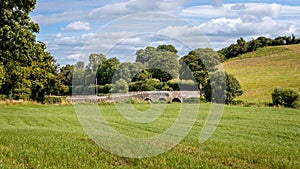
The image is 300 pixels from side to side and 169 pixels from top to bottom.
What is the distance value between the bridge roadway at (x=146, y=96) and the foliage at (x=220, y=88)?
222 cm

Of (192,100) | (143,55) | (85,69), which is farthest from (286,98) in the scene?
(85,69)

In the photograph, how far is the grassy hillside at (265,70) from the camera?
273 feet

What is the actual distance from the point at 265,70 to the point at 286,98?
172 ft

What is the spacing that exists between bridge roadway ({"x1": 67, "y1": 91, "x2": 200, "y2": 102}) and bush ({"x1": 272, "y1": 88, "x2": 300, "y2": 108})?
1433cm

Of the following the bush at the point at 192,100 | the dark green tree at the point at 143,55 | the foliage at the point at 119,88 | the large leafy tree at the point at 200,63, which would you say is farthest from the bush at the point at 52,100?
the dark green tree at the point at 143,55

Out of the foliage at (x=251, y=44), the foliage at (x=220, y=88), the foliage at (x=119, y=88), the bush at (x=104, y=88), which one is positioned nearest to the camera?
the bush at (x=104, y=88)

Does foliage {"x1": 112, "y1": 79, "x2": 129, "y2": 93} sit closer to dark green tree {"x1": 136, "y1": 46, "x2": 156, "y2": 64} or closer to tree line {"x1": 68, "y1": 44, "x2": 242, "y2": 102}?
tree line {"x1": 68, "y1": 44, "x2": 242, "y2": 102}

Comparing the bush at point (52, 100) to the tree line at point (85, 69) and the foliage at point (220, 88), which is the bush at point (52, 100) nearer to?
the tree line at point (85, 69)

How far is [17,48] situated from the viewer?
30031mm

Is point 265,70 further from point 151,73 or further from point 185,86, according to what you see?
point 151,73

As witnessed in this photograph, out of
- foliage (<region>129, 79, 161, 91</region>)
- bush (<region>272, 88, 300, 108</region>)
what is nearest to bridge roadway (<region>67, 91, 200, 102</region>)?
foliage (<region>129, 79, 161, 91</region>)

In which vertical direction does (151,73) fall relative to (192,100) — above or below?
above

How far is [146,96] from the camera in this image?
204ft

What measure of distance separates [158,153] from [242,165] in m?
3.21
